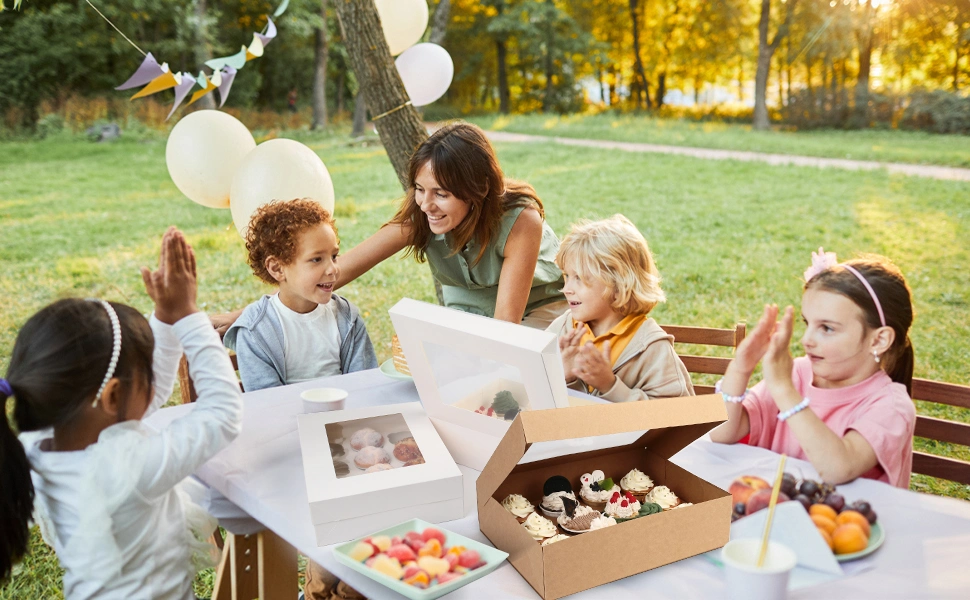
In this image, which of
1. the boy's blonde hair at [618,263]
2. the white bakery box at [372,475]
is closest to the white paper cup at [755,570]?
the white bakery box at [372,475]

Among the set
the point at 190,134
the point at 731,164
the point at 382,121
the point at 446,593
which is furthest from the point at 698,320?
the point at 731,164

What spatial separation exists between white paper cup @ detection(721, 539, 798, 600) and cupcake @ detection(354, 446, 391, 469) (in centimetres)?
66

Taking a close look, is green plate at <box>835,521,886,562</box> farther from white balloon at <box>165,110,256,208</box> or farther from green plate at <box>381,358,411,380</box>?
white balloon at <box>165,110,256,208</box>

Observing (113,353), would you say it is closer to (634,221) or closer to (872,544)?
(872,544)

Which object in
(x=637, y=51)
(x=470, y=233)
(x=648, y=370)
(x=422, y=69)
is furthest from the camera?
(x=637, y=51)

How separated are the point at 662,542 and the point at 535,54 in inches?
891

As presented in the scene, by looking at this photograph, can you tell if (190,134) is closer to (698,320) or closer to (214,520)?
(214,520)

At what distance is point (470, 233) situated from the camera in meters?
2.72

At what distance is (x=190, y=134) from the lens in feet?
9.78

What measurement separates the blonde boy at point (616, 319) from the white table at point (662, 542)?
437mm

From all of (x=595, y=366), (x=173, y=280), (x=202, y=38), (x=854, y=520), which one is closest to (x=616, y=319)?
(x=595, y=366)

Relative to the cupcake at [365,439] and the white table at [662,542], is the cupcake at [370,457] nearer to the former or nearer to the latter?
the cupcake at [365,439]

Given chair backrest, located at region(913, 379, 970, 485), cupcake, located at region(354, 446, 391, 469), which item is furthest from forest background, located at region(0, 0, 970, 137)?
cupcake, located at region(354, 446, 391, 469)

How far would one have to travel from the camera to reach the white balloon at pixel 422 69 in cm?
392
